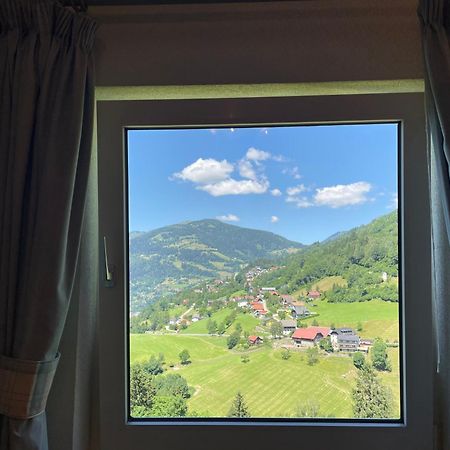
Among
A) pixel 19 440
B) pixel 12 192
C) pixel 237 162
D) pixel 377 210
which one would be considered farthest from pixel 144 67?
pixel 19 440

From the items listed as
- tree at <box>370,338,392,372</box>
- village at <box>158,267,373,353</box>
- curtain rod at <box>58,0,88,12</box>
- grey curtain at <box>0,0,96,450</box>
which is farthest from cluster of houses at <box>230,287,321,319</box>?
curtain rod at <box>58,0,88,12</box>

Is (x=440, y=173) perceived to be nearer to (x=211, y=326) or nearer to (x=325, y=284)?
(x=325, y=284)

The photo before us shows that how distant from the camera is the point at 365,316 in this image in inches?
48.1

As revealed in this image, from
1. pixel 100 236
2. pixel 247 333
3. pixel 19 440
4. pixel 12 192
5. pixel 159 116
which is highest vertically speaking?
pixel 159 116

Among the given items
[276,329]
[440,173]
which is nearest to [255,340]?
[276,329]

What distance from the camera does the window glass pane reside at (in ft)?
4.01

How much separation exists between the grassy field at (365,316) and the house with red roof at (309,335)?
0.02 metres

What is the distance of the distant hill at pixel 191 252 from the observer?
4.11ft

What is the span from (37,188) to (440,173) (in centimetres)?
102

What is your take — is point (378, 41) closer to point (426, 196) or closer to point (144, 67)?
point (426, 196)

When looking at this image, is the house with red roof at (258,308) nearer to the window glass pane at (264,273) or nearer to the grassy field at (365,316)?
the window glass pane at (264,273)

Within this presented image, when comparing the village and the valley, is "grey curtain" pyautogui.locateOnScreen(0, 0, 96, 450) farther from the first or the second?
the village

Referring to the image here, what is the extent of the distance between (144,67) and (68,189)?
0.41 m

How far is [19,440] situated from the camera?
1.02 metres
